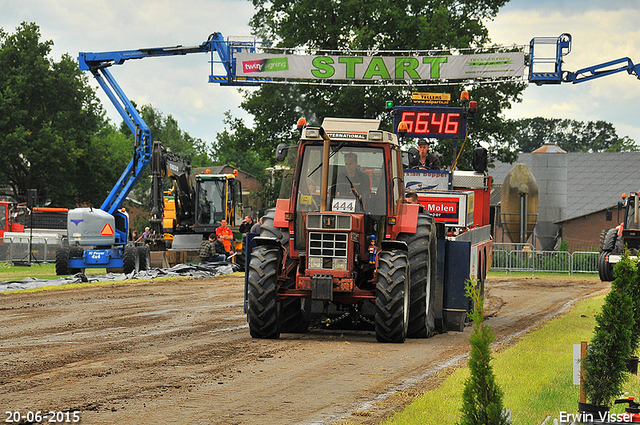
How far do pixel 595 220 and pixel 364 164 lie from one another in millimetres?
46170

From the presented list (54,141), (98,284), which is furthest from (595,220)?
(98,284)

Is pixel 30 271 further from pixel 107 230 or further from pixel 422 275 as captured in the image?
pixel 422 275

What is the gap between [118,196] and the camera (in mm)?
27547

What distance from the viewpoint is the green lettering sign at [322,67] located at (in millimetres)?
33281

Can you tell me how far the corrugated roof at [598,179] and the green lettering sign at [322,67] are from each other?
31.5m

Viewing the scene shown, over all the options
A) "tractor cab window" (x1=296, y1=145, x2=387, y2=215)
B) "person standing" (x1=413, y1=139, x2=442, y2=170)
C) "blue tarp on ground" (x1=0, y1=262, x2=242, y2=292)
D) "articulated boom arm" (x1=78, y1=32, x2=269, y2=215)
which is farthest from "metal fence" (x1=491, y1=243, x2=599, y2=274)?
"tractor cab window" (x1=296, y1=145, x2=387, y2=215)

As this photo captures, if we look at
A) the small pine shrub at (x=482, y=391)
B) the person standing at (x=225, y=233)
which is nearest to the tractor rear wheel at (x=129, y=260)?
the person standing at (x=225, y=233)

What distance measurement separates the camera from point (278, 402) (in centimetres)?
697

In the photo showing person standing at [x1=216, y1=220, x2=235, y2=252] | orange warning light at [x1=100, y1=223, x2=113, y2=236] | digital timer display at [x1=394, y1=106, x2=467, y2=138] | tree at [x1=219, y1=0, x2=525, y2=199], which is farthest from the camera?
tree at [x1=219, y1=0, x2=525, y2=199]

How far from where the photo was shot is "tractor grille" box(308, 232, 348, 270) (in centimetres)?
1077

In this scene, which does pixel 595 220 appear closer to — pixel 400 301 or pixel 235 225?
pixel 235 225

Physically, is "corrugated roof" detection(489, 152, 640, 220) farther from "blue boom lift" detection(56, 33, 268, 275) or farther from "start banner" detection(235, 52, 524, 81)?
"blue boom lift" detection(56, 33, 268, 275)

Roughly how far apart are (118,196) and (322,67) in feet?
34.6

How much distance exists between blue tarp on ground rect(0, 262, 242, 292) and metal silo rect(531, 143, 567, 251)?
29248mm
